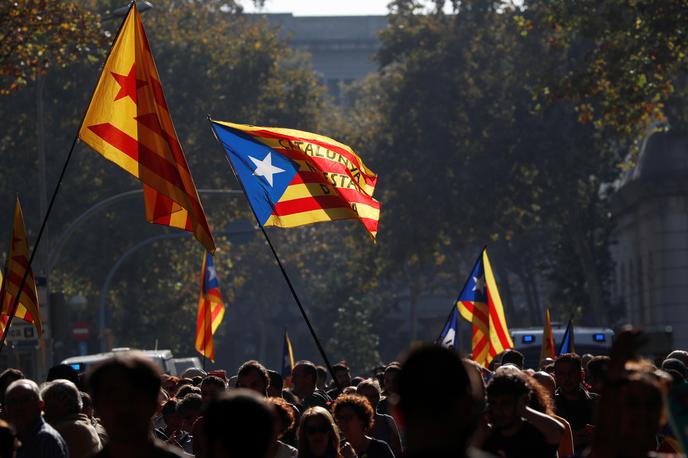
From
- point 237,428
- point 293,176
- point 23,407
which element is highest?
point 293,176

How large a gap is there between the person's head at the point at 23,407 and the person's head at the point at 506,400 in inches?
77.9

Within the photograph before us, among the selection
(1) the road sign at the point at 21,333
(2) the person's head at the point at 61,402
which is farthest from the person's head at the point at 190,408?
(1) the road sign at the point at 21,333

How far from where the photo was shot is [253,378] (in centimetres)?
Answer: 912

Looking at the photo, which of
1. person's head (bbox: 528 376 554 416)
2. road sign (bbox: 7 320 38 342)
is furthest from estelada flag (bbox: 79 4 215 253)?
road sign (bbox: 7 320 38 342)

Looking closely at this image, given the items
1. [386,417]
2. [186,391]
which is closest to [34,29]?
[186,391]

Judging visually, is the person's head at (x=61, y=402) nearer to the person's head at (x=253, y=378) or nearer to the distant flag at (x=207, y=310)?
the person's head at (x=253, y=378)

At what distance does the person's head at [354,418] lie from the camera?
27.2ft

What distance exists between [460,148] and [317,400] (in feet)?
94.9

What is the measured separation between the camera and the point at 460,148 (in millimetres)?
40188

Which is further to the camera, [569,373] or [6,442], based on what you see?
[569,373]

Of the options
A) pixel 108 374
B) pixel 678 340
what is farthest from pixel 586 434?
→ pixel 678 340

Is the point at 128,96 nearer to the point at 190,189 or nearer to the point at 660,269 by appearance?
the point at 190,189

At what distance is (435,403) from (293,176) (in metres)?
7.74

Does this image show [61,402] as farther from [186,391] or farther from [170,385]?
[170,385]
